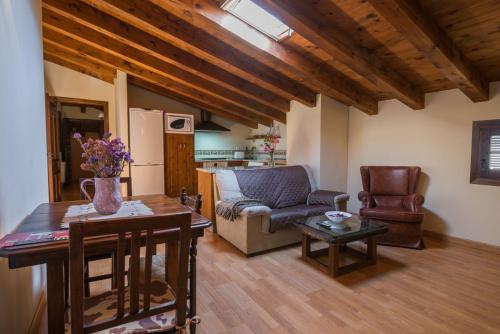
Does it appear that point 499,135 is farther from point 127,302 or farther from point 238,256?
point 127,302

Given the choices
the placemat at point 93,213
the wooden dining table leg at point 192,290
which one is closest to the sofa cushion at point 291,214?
the wooden dining table leg at point 192,290

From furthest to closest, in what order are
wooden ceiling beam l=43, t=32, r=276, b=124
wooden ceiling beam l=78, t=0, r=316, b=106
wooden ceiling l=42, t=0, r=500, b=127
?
wooden ceiling beam l=43, t=32, r=276, b=124 < wooden ceiling beam l=78, t=0, r=316, b=106 < wooden ceiling l=42, t=0, r=500, b=127

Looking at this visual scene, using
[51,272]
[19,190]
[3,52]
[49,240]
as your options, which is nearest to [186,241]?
[49,240]

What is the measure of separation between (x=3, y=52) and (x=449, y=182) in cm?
441

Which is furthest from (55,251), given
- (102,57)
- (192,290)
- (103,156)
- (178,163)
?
(178,163)

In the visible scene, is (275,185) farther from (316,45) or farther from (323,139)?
(316,45)

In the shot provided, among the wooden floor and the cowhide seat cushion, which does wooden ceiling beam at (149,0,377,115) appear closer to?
the wooden floor

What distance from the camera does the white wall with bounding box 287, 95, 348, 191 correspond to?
4051 millimetres

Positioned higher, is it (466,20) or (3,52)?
(466,20)

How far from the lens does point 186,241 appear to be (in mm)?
1044

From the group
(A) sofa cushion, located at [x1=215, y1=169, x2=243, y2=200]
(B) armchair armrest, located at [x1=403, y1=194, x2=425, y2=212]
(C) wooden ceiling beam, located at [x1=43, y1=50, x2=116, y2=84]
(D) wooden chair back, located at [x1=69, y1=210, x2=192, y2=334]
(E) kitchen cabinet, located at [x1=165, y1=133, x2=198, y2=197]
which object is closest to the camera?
(D) wooden chair back, located at [x1=69, y1=210, x2=192, y2=334]

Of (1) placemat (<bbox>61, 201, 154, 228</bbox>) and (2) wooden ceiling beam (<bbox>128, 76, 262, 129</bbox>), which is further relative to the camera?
(2) wooden ceiling beam (<bbox>128, 76, 262, 129</bbox>)

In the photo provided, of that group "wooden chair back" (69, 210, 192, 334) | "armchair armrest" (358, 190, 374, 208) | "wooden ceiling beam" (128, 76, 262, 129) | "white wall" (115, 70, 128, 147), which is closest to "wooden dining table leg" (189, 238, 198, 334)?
"wooden chair back" (69, 210, 192, 334)

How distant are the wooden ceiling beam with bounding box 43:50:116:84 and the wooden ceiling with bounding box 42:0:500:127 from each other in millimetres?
72
